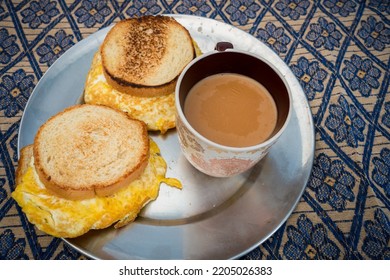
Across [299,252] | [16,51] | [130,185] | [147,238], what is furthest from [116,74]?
[299,252]

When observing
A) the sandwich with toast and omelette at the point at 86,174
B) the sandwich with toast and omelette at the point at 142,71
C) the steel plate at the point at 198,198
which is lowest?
the steel plate at the point at 198,198

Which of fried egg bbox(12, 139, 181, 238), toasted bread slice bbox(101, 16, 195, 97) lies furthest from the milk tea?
fried egg bbox(12, 139, 181, 238)

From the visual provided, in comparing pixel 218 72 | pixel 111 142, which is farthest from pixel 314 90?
pixel 111 142

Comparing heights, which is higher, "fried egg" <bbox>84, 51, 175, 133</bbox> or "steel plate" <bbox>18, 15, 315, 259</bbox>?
"fried egg" <bbox>84, 51, 175, 133</bbox>

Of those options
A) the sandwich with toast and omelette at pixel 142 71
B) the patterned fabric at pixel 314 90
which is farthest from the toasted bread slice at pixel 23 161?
the sandwich with toast and omelette at pixel 142 71

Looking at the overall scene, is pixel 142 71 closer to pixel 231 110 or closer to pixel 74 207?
pixel 231 110

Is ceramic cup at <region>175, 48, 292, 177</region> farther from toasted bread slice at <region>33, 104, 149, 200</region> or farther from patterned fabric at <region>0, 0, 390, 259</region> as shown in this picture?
patterned fabric at <region>0, 0, 390, 259</region>

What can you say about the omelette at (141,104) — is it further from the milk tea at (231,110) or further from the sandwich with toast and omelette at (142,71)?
the milk tea at (231,110)
